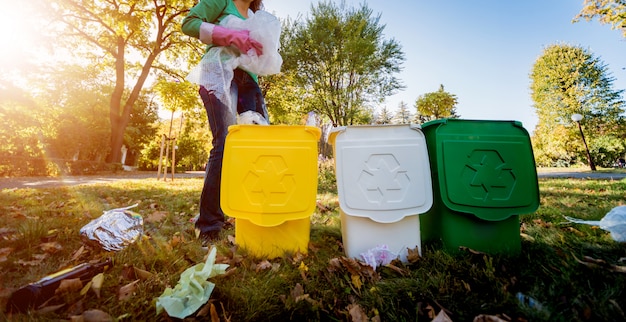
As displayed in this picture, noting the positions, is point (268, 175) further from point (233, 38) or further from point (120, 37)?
point (120, 37)

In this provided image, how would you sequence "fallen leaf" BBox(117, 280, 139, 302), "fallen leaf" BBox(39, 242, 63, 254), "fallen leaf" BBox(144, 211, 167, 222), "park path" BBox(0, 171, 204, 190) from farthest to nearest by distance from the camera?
"park path" BBox(0, 171, 204, 190), "fallen leaf" BBox(144, 211, 167, 222), "fallen leaf" BBox(39, 242, 63, 254), "fallen leaf" BBox(117, 280, 139, 302)

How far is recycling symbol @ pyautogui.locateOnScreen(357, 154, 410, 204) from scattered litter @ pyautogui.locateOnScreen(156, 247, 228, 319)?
2.80ft

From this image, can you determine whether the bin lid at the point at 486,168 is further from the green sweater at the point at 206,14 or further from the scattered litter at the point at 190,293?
the green sweater at the point at 206,14

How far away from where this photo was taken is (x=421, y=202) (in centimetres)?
149

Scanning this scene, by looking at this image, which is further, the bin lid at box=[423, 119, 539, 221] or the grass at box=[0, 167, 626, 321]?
the bin lid at box=[423, 119, 539, 221]

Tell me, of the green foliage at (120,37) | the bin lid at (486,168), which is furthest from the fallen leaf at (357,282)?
the green foliage at (120,37)

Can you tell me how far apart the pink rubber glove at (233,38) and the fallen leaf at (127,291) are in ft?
5.02

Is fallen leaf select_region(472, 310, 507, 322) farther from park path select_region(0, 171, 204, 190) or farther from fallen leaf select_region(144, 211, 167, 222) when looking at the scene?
park path select_region(0, 171, 204, 190)

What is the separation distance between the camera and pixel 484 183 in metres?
1.47

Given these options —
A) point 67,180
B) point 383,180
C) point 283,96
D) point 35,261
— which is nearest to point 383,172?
point 383,180

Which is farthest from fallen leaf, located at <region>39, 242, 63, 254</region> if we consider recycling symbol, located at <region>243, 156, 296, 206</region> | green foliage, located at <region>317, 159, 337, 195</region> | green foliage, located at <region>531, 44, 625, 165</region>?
green foliage, located at <region>531, 44, 625, 165</region>

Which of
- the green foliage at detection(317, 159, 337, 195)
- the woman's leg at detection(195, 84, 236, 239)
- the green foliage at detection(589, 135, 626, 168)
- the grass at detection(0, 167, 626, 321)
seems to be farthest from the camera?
the green foliage at detection(589, 135, 626, 168)

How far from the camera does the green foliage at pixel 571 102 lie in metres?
18.8

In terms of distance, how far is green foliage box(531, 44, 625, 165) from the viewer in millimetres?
18797
